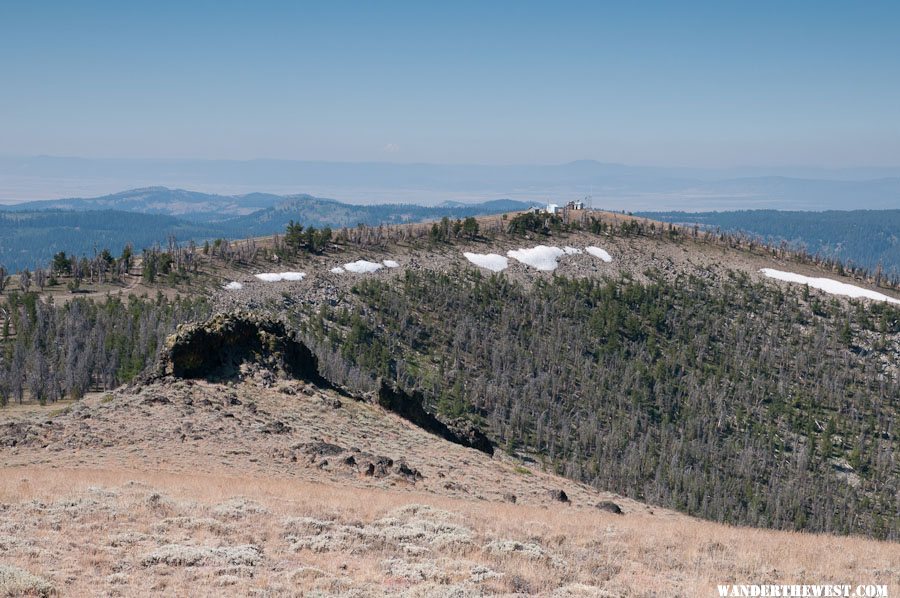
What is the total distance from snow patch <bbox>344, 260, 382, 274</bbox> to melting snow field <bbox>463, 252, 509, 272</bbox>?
2716cm

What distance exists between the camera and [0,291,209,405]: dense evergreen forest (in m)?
87.9

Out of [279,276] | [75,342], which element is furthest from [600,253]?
[75,342]

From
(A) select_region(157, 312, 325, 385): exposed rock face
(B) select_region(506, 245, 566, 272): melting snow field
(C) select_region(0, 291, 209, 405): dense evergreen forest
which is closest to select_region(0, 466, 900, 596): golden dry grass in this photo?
(A) select_region(157, 312, 325, 385): exposed rock face

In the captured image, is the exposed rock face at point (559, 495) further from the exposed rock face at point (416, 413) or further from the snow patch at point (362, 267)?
the snow patch at point (362, 267)

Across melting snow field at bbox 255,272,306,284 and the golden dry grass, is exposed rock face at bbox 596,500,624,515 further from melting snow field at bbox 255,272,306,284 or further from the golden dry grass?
melting snow field at bbox 255,272,306,284

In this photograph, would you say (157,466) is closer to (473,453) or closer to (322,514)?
(322,514)

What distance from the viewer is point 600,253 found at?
191 meters

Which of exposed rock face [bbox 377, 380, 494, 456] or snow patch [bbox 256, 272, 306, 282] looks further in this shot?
snow patch [bbox 256, 272, 306, 282]

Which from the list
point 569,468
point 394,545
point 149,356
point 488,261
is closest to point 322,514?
point 394,545

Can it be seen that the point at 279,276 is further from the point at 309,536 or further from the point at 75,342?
the point at 309,536

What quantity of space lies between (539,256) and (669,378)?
57547 mm

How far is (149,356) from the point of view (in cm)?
9056

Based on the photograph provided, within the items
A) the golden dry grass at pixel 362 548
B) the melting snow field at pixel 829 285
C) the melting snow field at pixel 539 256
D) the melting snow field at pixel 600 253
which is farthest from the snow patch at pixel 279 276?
the melting snow field at pixel 829 285

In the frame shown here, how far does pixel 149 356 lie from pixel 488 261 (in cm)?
10370
